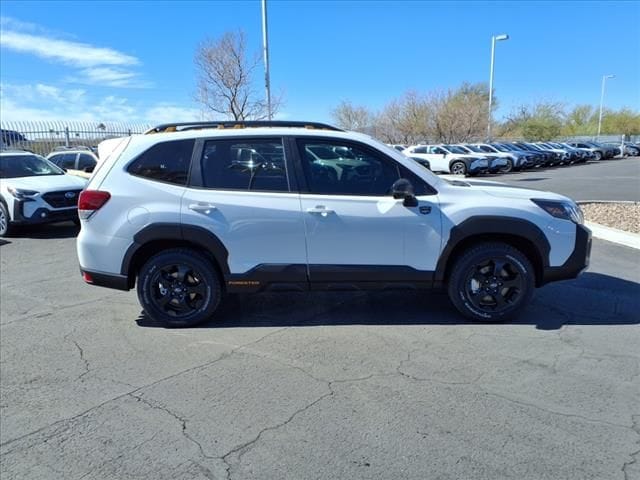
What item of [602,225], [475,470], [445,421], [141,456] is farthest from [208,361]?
[602,225]

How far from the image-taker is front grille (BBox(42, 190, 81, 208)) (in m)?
9.20

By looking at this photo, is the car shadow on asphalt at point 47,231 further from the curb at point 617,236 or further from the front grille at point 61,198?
the curb at point 617,236

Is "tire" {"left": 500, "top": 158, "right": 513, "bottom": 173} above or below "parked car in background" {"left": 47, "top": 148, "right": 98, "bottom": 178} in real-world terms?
below

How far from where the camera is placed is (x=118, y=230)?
14.0 feet

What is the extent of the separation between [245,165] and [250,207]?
0.42 metres

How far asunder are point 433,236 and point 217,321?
2237mm

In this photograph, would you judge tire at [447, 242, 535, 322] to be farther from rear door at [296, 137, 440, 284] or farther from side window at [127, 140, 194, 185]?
side window at [127, 140, 194, 185]

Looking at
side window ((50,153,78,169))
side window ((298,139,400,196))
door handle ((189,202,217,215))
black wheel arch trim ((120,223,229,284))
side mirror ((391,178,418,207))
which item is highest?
side window ((50,153,78,169))

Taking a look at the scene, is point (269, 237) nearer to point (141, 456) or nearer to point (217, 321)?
point (217, 321)

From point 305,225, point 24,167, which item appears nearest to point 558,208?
point 305,225

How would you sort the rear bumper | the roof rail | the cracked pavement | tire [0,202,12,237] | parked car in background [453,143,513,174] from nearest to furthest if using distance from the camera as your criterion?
the cracked pavement
the rear bumper
the roof rail
tire [0,202,12,237]
parked car in background [453,143,513,174]

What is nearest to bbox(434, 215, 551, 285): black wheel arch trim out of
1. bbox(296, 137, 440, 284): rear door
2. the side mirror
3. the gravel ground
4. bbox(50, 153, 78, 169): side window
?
bbox(296, 137, 440, 284): rear door

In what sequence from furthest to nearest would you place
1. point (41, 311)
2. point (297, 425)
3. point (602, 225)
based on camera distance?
point (602, 225)
point (41, 311)
point (297, 425)

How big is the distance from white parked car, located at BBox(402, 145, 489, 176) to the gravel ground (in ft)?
43.0
